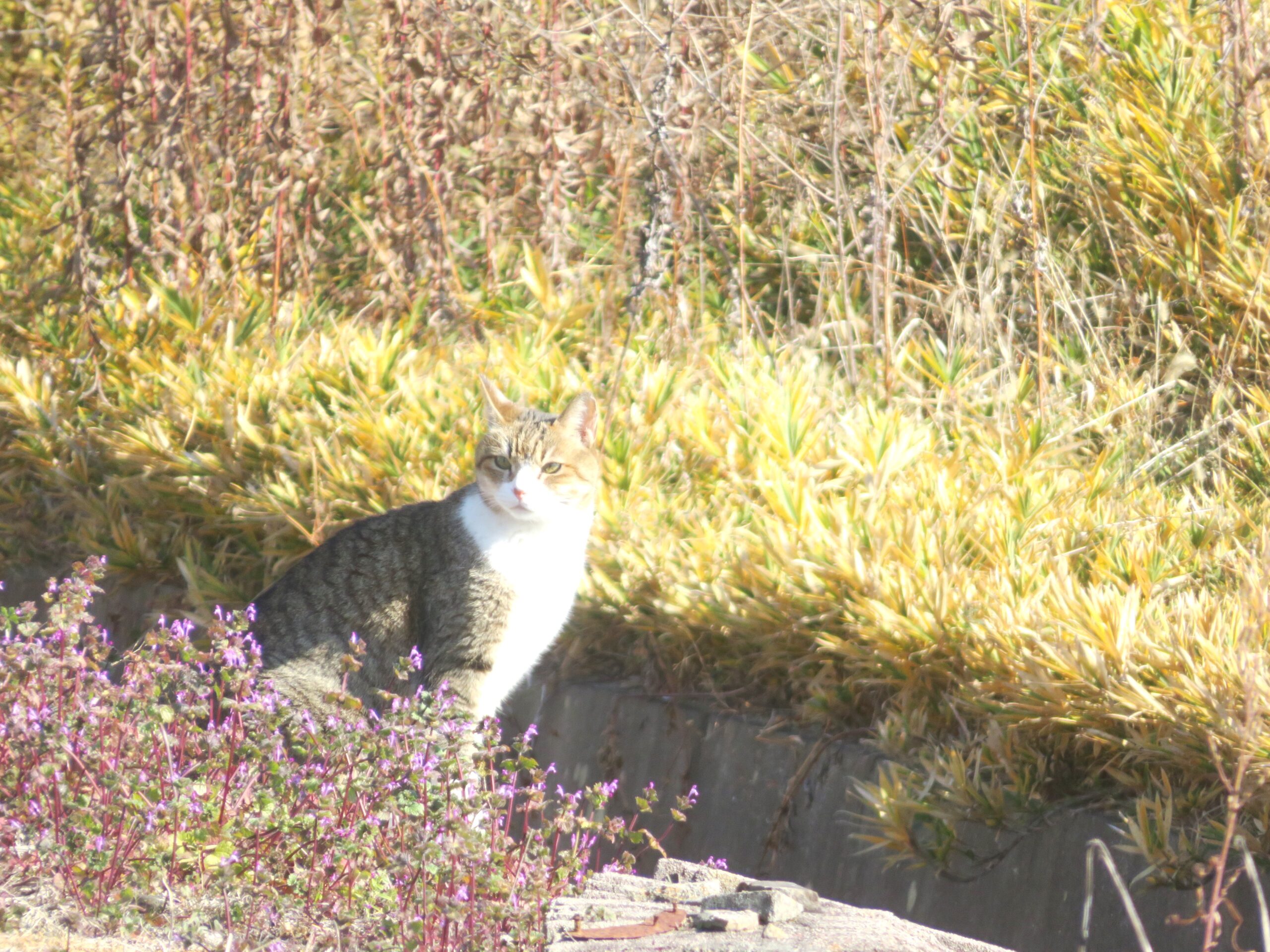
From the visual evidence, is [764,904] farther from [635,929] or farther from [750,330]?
[750,330]

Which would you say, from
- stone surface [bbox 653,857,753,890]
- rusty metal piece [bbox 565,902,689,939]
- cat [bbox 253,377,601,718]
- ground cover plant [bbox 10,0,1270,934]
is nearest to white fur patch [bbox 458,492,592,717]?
cat [bbox 253,377,601,718]

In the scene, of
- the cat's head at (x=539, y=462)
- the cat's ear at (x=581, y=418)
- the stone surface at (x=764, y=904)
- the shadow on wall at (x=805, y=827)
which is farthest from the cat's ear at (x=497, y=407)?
the stone surface at (x=764, y=904)

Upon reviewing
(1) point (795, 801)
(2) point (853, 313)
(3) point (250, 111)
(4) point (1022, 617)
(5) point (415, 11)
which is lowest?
(1) point (795, 801)

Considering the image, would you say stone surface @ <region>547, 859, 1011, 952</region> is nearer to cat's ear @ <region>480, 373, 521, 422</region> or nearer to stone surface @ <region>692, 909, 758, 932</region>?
stone surface @ <region>692, 909, 758, 932</region>

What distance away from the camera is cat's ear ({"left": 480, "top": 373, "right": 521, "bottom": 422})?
4.18 meters

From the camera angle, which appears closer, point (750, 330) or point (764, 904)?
point (764, 904)

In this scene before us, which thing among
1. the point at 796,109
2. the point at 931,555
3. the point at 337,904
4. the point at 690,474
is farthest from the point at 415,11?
the point at 337,904

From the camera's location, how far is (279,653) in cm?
398

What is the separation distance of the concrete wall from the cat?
0.92 feet

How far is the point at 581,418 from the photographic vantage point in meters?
4.17

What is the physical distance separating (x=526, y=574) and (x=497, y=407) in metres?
0.59

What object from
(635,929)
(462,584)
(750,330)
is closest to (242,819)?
(635,929)

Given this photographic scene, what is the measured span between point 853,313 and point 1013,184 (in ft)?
2.80

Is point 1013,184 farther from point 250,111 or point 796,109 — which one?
point 250,111
